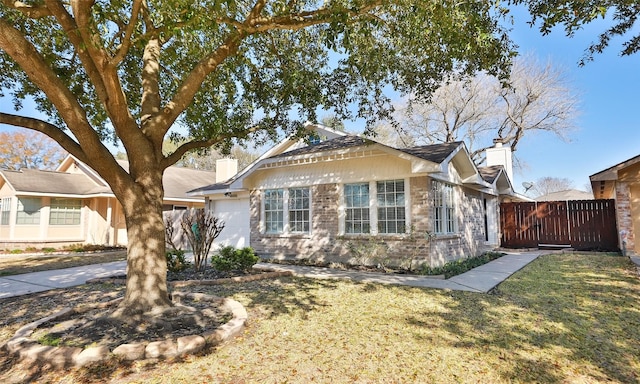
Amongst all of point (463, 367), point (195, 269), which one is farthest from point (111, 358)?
point (195, 269)

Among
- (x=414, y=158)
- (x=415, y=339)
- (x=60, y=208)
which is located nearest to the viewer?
(x=415, y=339)

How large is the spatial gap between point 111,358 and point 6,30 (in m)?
3.55

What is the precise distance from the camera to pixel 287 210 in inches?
468

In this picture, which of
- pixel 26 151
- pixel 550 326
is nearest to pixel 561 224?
pixel 550 326

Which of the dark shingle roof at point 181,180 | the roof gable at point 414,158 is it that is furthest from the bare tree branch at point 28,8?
the dark shingle roof at point 181,180

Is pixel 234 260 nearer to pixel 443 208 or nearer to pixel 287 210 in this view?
pixel 287 210

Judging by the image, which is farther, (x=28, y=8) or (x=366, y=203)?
(x=366, y=203)

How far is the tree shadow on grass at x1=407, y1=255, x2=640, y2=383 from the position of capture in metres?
3.50

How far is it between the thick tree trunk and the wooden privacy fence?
52.6 ft

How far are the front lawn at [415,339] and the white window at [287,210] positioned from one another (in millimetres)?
4627

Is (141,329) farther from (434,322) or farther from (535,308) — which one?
(535,308)

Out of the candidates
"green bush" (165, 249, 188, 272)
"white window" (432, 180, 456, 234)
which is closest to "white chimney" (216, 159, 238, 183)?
"green bush" (165, 249, 188, 272)

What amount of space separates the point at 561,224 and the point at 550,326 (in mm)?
12703

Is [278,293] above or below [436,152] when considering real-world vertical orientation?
below
